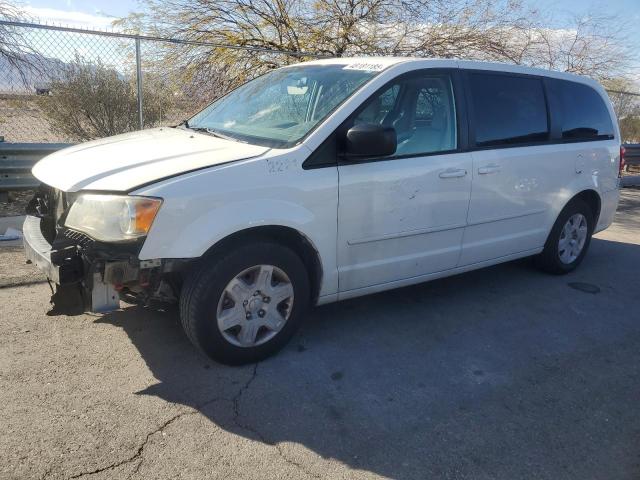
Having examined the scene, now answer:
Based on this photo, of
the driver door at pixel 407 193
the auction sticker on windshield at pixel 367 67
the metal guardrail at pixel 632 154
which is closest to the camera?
the driver door at pixel 407 193

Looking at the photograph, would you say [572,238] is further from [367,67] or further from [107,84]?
[107,84]

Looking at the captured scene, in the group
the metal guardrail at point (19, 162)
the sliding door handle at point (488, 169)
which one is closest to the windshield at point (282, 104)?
the sliding door handle at point (488, 169)

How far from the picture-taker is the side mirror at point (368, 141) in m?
3.25

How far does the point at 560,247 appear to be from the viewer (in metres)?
5.27

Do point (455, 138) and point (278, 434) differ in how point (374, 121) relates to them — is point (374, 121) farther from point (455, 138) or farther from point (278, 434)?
point (278, 434)

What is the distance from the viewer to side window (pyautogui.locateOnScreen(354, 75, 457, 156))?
3643mm

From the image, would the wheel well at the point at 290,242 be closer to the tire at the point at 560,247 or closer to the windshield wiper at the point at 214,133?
the windshield wiper at the point at 214,133

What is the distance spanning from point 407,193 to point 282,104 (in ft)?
3.70

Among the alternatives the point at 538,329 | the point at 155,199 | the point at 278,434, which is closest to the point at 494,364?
the point at 538,329

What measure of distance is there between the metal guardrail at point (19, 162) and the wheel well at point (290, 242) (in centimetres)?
435

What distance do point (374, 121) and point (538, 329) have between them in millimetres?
2054

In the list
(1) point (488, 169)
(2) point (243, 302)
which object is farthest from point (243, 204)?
(1) point (488, 169)

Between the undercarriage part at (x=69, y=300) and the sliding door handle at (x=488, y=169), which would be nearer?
the undercarriage part at (x=69, y=300)

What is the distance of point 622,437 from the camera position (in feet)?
9.36
